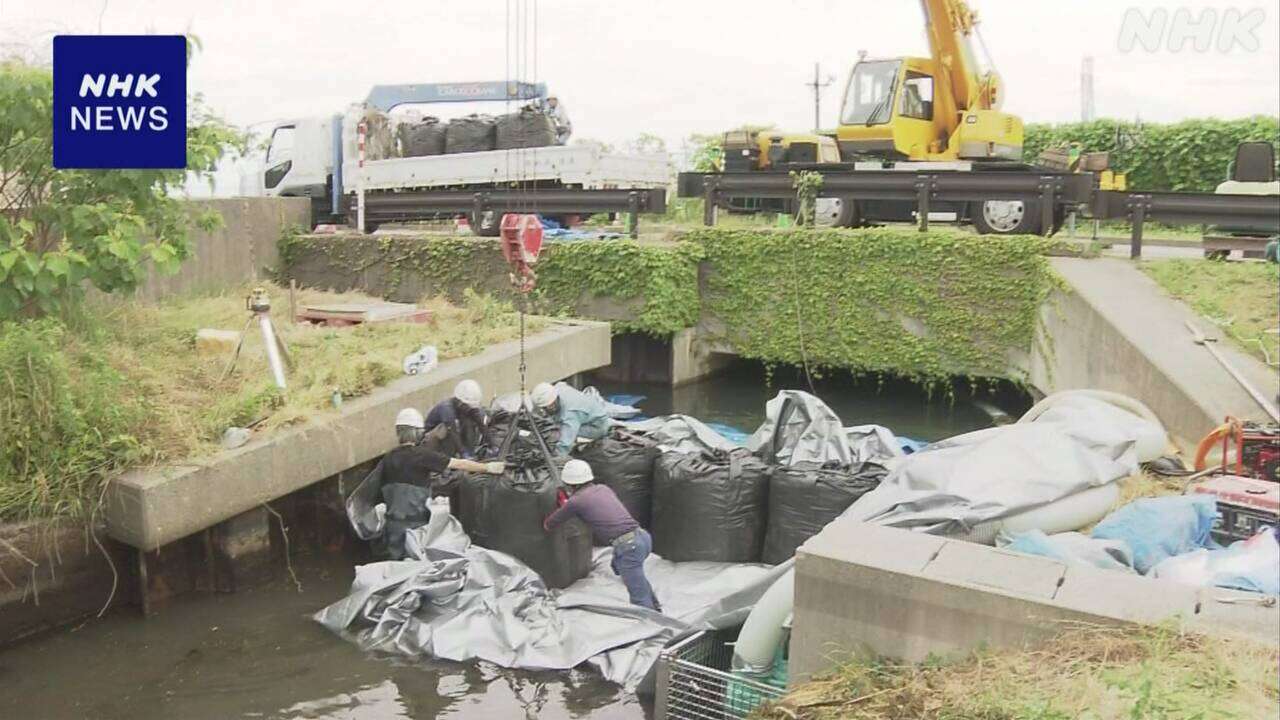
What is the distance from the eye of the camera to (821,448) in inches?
319

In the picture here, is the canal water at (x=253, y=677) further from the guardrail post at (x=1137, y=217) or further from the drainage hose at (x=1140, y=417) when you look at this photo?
the guardrail post at (x=1137, y=217)

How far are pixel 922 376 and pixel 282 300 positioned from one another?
26.5ft

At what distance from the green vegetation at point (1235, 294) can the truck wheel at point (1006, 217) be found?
5.64 feet

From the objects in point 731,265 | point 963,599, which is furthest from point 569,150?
point 963,599

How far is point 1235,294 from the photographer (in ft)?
33.6

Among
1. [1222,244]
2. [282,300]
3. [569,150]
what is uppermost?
[569,150]

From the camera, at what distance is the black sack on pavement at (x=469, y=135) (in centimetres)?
1852

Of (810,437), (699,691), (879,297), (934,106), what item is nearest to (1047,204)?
(879,297)

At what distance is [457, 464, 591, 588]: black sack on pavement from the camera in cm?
727

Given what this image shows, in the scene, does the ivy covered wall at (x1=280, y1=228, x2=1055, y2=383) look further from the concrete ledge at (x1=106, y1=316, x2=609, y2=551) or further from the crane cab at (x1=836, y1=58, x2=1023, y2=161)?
→ the concrete ledge at (x1=106, y1=316, x2=609, y2=551)

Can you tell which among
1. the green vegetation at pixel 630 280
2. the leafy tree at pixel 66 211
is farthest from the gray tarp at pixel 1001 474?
the green vegetation at pixel 630 280

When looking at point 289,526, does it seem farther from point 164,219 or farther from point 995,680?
point 995,680

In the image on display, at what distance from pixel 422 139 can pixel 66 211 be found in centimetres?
1089

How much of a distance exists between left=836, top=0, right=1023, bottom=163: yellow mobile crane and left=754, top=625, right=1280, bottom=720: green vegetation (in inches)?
481
